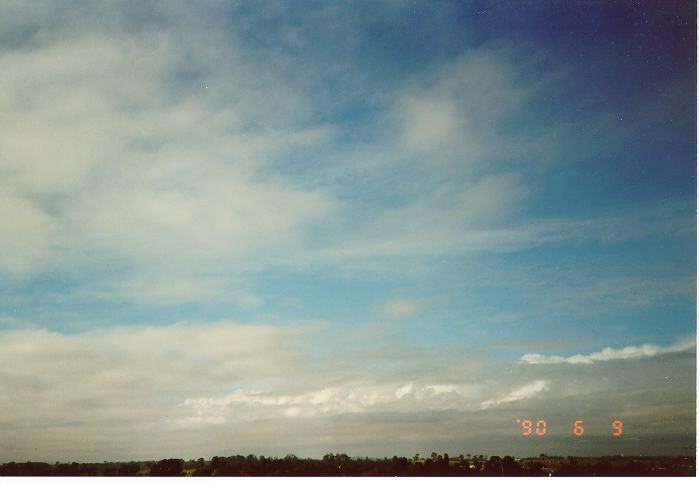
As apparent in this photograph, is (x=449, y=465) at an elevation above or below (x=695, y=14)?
below

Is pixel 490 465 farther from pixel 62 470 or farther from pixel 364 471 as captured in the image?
pixel 62 470

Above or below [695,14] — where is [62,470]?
below
